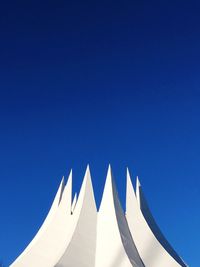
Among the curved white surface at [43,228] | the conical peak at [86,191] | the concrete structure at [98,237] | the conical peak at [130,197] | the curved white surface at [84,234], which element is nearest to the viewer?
the curved white surface at [84,234]

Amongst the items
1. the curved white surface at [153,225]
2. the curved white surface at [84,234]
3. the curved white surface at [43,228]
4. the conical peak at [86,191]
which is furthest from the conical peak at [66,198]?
the curved white surface at [153,225]

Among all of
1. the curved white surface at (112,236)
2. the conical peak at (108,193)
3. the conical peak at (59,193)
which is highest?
the conical peak at (59,193)

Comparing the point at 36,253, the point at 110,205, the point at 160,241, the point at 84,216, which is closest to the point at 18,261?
the point at 36,253

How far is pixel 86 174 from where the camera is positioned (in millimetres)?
21344

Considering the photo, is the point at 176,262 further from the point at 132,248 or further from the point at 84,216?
the point at 84,216

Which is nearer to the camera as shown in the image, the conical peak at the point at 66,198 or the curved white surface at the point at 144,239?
the curved white surface at the point at 144,239

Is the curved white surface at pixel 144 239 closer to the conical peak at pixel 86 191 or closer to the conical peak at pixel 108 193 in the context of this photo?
the conical peak at pixel 108 193

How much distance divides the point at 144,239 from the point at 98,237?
2.92m

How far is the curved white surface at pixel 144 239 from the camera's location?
19302 millimetres

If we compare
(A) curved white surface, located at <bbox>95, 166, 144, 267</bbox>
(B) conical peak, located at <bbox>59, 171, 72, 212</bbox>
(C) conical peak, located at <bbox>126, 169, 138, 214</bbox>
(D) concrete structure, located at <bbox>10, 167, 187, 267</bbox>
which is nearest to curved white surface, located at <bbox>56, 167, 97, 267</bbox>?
(D) concrete structure, located at <bbox>10, 167, 187, 267</bbox>

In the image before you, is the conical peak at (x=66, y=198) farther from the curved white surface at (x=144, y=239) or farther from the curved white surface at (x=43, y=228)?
the curved white surface at (x=144, y=239)

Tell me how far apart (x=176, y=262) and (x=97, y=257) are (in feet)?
12.7

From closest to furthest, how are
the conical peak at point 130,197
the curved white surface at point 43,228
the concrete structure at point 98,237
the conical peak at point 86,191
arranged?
the concrete structure at point 98,237, the curved white surface at point 43,228, the conical peak at point 86,191, the conical peak at point 130,197

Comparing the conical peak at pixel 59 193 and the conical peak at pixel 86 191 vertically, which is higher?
the conical peak at pixel 59 193
